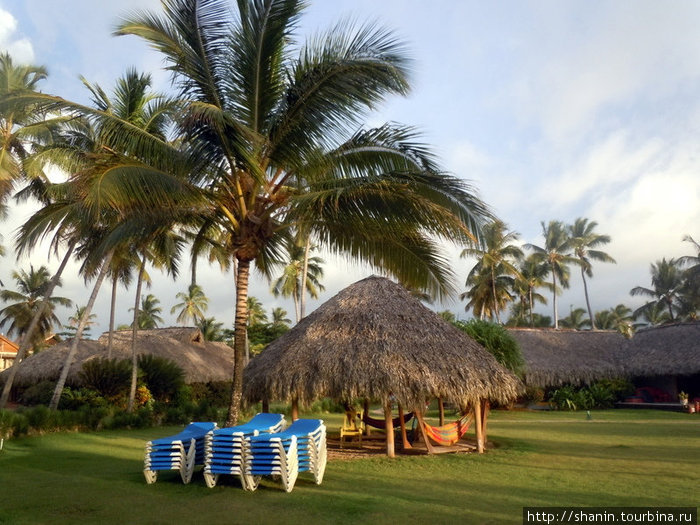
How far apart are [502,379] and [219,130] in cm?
644

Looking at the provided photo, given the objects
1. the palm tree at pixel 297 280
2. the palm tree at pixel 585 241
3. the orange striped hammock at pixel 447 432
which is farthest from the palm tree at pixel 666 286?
the orange striped hammock at pixel 447 432

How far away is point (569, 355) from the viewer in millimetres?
26891

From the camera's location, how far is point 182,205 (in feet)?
31.6

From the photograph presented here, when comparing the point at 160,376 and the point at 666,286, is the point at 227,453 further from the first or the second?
the point at 666,286

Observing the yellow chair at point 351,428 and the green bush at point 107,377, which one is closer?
the yellow chair at point 351,428

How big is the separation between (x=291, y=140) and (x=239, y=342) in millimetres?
3438

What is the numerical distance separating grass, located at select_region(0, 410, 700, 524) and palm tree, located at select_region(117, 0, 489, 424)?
258cm

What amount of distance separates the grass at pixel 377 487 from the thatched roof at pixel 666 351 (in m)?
13.5

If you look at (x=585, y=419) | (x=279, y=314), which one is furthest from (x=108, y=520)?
(x=279, y=314)

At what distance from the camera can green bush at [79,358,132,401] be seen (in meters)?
18.8

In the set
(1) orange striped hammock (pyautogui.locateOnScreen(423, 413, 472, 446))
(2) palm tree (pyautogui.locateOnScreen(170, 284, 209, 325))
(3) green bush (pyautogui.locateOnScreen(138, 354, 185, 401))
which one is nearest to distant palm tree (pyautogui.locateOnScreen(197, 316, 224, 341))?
(2) palm tree (pyautogui.locateOnScreen(170, 284, 209, 325))

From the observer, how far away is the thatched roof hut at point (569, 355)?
25.4 m

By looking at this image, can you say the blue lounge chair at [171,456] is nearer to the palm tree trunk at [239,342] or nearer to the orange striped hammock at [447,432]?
the palm tree trunk at [239,342]

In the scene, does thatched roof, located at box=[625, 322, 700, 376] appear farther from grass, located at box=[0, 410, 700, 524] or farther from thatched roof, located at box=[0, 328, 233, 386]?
thatched roof, located at box=[0, 328, 233, 386]
